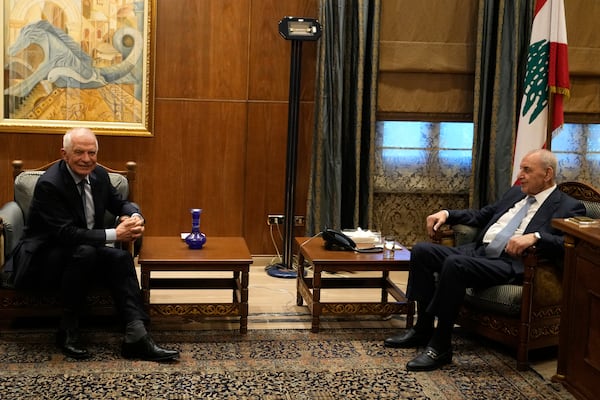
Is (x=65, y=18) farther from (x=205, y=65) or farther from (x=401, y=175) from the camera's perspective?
(x=401, y=175)

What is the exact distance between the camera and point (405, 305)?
13.8 ft

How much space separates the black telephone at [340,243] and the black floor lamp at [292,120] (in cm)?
109

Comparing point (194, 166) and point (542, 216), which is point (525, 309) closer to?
point (542, 216)

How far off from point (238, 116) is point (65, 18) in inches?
51.6

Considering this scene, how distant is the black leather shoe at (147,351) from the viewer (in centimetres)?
366

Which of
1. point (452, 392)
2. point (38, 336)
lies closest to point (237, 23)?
point (38, 336)

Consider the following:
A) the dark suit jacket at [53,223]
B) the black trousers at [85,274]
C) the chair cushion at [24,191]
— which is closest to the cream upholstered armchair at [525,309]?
the black trousers at [85,274]

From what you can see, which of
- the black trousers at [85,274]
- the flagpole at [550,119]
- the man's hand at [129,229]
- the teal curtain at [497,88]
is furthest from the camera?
the teal curtain at [497,88]

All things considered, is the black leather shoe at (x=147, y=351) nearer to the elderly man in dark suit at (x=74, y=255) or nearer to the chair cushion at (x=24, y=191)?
the elderly man in dark suit at (x=74, y=255)

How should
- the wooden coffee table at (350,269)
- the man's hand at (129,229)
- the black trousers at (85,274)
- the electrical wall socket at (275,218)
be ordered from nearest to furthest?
1. the black trousers at (85,274)
2. the man's hand at (129,229)
3. the wooden coffee table at (350,269)
4. the electrical wall socket at (275,218)

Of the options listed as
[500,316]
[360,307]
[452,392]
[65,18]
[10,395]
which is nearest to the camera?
[10,395]

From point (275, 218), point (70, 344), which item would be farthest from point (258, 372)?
point (275, 218)

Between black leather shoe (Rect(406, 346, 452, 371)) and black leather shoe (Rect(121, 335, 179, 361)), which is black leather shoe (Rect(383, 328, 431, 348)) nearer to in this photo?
black leather shoe (Rect(406, 346, 452, 371))

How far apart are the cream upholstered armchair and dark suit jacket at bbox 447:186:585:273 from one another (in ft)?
0.29
